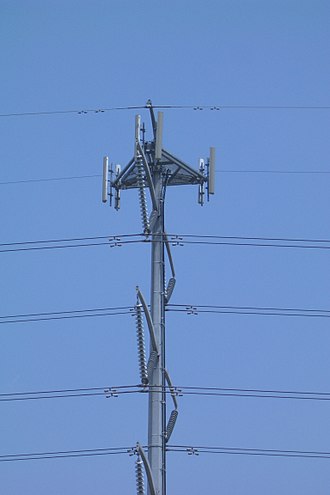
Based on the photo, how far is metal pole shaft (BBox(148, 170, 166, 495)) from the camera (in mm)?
23203

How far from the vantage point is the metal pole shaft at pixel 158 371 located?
76.1 feet

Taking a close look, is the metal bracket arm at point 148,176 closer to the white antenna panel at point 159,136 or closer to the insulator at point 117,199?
the white antenna panel at point 159,136

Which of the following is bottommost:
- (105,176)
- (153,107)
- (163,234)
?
(163,234)

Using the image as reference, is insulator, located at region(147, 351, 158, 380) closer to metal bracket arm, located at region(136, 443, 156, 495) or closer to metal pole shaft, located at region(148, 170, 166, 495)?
metal pole shaft, located at region(148, 170, 166, 495)

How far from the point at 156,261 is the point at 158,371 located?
291 centimetres

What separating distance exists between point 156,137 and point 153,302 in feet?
14.4

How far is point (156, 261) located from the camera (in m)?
25.1

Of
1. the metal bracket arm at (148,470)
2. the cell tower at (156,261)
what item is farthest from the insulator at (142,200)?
the metal bracket arm at (148,470)

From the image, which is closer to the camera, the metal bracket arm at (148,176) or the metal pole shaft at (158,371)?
the metal pole shaft at (158,371)

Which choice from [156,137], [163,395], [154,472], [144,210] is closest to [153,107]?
[156,137]

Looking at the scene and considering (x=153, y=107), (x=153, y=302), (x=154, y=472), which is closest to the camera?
(x=154, y=472)

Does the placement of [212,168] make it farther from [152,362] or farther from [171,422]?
[171,422]

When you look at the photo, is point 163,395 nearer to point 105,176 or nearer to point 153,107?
point 105,176

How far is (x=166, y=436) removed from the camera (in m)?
24.0
